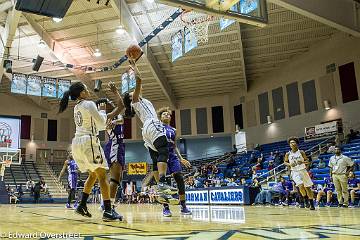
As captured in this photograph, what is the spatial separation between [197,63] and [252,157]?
6.41m

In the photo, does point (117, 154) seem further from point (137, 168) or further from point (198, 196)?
point (137, 168)

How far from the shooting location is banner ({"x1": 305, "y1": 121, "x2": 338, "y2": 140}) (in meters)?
19.6

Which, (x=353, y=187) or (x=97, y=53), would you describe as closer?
(x=353, y=187)

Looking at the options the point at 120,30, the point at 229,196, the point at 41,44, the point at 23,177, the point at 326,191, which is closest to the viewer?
the point at 326,191

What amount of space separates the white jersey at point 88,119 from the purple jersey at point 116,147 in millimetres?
949

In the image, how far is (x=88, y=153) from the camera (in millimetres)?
4258

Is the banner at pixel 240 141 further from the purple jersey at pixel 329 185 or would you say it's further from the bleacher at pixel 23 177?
the purple jersey at pixel 329 185

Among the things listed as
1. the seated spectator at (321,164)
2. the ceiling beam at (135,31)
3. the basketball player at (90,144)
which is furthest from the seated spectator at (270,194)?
the ceiling beam at (135,31)

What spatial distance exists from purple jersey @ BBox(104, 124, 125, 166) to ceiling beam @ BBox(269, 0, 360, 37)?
930 centimetres

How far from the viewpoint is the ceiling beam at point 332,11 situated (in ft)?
44.0

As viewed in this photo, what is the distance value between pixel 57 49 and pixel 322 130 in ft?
49.6

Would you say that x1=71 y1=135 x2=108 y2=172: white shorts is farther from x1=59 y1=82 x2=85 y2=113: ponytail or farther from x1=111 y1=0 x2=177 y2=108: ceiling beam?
x1=111 y1=0 x2=177 y2=108: ceiling beam

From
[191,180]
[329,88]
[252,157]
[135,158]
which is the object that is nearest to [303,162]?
[191,180]

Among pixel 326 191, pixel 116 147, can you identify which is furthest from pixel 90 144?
pixel 326 191
